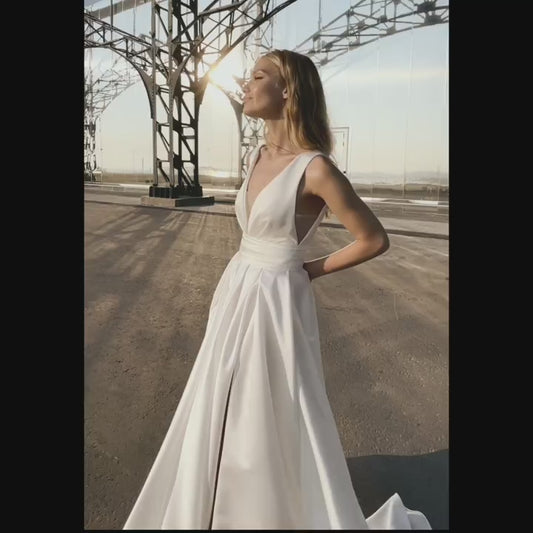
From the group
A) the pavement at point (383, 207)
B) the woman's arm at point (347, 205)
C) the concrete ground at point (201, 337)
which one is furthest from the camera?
the pavement at point (383, 207)

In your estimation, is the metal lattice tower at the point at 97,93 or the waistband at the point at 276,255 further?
the metal lattice tower at the point at 97,93

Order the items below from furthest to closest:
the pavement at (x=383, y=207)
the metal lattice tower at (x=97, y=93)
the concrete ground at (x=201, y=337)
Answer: the metal lattice tower at (x=97, y=93) < the pavement at (x=383, y=207) < the concrete ground at (x=201, y=337)

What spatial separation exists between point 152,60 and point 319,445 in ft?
5.89

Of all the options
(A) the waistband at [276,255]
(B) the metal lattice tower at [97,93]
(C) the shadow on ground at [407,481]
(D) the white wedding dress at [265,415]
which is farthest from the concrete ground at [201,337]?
(A) the waistband at [276,255]

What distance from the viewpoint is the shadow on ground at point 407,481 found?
1.23 meters

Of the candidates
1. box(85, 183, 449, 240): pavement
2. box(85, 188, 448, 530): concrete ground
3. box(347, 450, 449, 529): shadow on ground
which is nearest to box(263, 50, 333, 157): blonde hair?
box(85, 183, 449, 240): pavement

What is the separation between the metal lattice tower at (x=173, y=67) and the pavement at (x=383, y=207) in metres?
0.13

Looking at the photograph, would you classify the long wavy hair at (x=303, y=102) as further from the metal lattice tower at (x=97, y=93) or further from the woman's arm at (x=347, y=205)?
the metal lattice tower at (x=97, y=93)

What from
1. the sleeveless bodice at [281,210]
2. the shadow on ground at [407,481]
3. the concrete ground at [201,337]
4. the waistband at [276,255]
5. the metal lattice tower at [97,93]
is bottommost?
the shadow on ground at [407,481]
